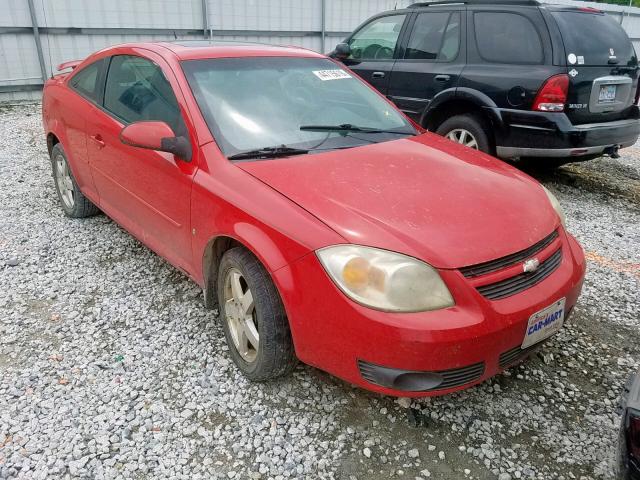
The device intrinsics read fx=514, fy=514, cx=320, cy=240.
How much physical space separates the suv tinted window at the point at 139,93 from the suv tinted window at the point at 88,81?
0.20 metres

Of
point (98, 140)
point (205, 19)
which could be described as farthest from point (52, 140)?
point (205, 19)

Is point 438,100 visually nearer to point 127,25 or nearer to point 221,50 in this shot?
point 221,50

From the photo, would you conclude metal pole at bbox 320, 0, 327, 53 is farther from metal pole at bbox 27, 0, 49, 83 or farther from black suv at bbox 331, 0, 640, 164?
black suv at bbox 331, 0, 640, 164

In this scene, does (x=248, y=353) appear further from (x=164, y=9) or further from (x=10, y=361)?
(x=164, y=9)

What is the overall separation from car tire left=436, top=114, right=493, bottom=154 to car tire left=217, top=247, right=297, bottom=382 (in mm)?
3352

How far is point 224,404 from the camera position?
7.95 ft

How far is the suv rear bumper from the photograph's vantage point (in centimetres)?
479

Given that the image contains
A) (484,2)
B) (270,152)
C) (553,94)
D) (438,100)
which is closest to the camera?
(270,152)

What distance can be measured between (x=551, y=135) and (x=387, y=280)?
3615 millimetres

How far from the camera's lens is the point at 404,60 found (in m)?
6.06

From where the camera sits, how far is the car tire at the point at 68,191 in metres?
4.32

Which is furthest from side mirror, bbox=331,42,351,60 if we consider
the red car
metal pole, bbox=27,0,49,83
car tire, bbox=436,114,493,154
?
metal pole, bbox=27,0,49,83

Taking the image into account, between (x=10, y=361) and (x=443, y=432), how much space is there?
2233mm

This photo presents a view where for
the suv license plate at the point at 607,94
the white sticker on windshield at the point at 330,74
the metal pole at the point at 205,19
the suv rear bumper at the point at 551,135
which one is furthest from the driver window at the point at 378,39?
the metal pole at the point at 205,19
